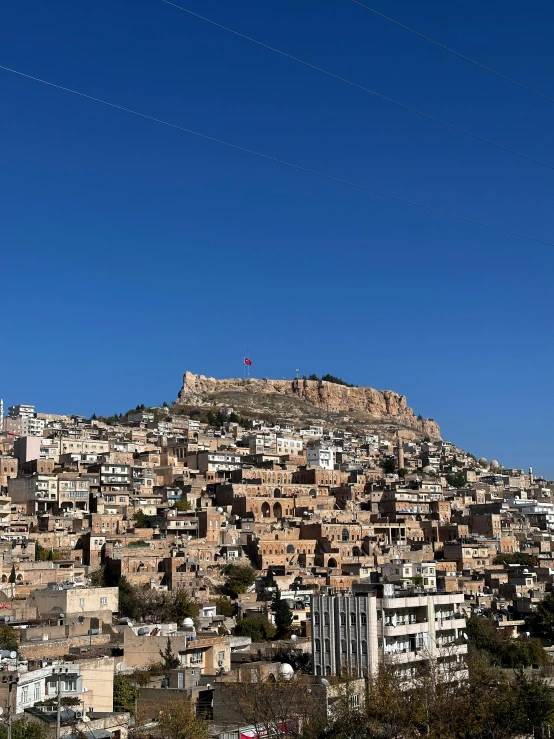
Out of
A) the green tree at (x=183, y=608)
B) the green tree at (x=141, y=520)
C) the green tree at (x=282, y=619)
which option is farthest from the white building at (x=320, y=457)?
the green tree at (x=282, y=619)

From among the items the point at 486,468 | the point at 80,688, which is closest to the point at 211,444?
the point at 486,468

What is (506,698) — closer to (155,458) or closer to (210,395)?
(155,458)

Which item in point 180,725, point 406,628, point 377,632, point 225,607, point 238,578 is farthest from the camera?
point 238,578

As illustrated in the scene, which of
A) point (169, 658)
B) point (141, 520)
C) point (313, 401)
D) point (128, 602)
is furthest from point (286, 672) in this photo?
point (313, 401)

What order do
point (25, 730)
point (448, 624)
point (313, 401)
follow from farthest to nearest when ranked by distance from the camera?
point (313, 401) < point (448, 624) < point (25, 730)

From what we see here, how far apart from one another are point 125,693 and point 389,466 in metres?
58.2

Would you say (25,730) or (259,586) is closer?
(25,730)

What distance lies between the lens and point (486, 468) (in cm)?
10844

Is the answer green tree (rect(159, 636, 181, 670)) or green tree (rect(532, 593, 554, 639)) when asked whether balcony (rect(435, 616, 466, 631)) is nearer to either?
green tree (rect(159, 636, 181, 670))

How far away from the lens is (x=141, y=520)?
5216cm

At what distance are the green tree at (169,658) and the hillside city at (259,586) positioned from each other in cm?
6

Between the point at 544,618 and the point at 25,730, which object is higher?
the point at 544,618

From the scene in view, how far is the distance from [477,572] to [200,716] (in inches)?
1182

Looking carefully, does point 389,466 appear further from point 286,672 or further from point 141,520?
point 286,672
